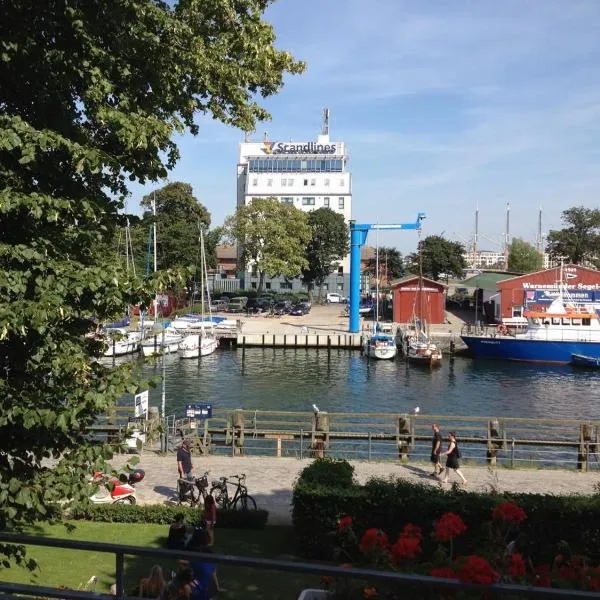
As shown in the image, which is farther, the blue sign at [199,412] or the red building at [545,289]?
the red building at [545,289]

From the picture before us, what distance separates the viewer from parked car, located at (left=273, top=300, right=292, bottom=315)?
77325mm

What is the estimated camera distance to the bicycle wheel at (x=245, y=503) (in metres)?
14.7

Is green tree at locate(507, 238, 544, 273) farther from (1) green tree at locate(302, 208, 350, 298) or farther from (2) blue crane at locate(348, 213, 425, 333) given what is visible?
(2) blue crane at locate(348, 213, 425, 333)

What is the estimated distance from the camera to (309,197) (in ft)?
359

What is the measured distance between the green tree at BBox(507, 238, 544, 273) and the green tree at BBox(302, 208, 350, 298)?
3133 cm

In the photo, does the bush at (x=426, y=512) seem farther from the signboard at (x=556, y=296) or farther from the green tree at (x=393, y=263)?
the green tree at (x=393, y=263)

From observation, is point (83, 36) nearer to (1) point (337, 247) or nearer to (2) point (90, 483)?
(2) point (90, 483)

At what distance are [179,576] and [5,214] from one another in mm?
4174

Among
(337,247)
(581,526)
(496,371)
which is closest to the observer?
(581,526)

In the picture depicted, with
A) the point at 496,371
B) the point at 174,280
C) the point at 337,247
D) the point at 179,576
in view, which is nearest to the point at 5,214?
the point at 174,280

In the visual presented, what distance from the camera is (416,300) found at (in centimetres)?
6894

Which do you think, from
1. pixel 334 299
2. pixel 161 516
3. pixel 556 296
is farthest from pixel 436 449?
pixel 334 299

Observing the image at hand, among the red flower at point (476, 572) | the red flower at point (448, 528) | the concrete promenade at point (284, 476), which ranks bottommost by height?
the concrete promenade at point (284, 476)

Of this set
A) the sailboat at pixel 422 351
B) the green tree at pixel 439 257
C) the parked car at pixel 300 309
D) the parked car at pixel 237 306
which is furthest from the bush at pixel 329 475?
the green tree at pixel 439 257
